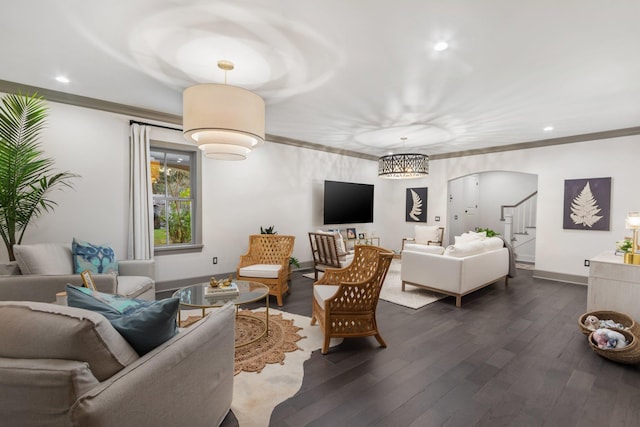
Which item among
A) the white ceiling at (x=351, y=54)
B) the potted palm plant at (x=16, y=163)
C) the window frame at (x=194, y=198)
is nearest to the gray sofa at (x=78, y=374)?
the white ceiling at (x=351, y=54)

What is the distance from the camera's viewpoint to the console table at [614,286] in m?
2.98

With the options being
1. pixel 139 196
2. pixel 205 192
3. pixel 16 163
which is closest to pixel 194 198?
pixel 205 192

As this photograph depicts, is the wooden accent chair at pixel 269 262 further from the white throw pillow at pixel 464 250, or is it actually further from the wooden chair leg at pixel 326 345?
the white throw pillow at pixel 464 250

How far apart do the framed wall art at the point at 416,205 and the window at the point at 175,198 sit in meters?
5.24

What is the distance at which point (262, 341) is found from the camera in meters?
2.89

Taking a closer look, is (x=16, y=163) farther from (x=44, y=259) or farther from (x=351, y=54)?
(x=351, y=54)

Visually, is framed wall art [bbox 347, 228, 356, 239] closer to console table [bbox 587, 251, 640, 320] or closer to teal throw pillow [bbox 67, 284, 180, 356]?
console table [bbox 587, 251, 640, 320]

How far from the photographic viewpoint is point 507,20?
6.84ft

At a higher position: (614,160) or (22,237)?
(614,160)

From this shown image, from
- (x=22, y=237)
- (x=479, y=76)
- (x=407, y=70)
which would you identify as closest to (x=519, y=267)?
(x=479, y=76)

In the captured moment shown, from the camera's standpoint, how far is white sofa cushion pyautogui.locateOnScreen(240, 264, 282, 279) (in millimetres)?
4000

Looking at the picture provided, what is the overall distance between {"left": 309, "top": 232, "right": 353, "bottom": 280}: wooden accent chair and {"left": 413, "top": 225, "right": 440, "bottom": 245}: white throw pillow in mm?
2513

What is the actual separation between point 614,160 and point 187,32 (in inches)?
254

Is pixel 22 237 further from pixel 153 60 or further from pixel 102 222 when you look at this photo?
pixel 153 60
